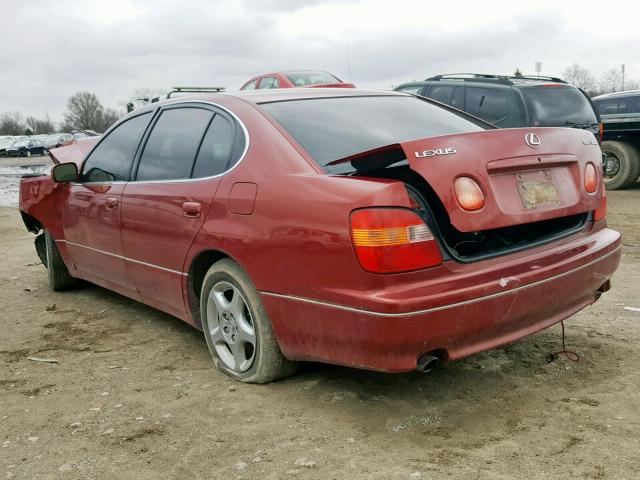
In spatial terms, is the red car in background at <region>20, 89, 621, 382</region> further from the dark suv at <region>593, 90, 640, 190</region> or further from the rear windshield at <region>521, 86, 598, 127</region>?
the dark suv at <region>593, 90, 640, 190</region>

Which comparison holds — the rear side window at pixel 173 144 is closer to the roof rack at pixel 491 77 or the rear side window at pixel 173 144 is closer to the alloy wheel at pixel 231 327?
the alloy wheel at pixel 231 327

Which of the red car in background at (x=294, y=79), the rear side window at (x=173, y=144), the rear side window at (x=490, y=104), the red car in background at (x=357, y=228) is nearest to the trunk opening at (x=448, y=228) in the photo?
the red car in background at (x=357, y=228)

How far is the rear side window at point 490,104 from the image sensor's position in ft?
30.6

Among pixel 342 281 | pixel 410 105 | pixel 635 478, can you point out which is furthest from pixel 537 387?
pixel 410 105

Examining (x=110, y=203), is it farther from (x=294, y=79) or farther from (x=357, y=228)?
(x=294, y=79)

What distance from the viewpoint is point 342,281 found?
2.79 metres

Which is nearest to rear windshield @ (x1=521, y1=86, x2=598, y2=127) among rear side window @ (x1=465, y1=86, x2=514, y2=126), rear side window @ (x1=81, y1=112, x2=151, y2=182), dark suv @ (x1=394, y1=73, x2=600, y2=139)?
dark suv @ (x1=394, y1=73, x2=600, y2=139)

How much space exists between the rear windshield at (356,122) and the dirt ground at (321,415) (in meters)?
1.16

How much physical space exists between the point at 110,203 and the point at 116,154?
0.39 meters

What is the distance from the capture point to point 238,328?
11.4 feet

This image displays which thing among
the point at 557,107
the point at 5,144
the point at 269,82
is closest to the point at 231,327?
the point at 557,107

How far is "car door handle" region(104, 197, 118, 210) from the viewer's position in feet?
14.3

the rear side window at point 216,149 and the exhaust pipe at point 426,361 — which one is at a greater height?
the rear side window at point 216,149

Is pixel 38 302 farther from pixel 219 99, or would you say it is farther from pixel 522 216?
pixel 522 216
